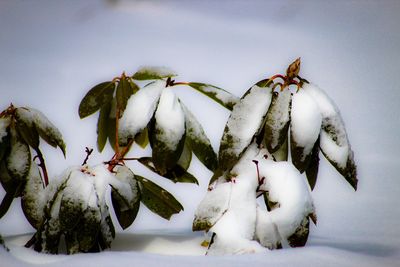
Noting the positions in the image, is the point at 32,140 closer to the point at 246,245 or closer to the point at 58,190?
the point at 58,190

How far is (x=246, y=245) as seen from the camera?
2.36ft

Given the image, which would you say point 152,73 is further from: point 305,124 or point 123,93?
point 305,124

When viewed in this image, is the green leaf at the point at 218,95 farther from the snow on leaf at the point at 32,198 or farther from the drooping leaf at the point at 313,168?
the snow on leaf at the point at 32,198

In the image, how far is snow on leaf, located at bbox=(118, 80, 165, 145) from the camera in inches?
31.9

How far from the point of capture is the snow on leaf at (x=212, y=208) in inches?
30.1

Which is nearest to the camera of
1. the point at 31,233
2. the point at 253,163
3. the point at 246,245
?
the point at 246,245

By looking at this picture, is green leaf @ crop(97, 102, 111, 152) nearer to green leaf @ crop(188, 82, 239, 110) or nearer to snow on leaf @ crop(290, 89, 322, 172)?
green leaf @ crop(188, 82, 239, 110)

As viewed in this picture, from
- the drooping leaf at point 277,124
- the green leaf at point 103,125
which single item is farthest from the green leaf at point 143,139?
the drooping leaf at point 277,124

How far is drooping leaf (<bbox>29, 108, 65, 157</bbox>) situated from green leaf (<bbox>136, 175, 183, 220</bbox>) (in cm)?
16

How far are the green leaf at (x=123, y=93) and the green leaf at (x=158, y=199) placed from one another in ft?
0.46

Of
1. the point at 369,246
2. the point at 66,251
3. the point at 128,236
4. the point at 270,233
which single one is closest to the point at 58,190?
the point at 66,251

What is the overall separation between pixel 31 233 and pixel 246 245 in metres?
0.46

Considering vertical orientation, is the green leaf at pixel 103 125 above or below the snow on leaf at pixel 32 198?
above

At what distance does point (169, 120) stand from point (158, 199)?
6.6 inches
